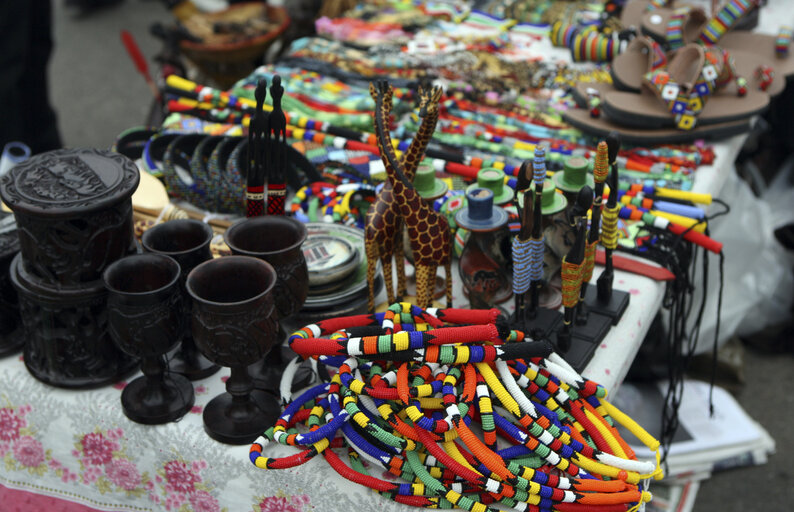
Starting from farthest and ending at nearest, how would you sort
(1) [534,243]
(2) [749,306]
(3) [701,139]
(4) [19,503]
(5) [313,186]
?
(2) [749,306]
(3) [701,139]
(5) [313,186]
(4) [19,503]
(1) [534,243]

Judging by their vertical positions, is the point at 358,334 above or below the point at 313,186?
above

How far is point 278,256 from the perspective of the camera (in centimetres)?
106

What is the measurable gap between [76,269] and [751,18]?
2266 mm

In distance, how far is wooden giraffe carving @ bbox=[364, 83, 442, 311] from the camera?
114 centimetres

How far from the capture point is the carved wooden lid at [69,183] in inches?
40.1

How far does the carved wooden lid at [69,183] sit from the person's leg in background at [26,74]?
1.62m

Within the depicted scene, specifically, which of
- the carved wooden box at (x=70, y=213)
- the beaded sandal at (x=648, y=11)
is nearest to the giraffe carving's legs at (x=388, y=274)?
the carved wooden box at (x=70, y=213)

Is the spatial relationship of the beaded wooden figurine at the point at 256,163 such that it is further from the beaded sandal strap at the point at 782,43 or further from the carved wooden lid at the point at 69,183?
the beaded sandal strap at the point at 782,43

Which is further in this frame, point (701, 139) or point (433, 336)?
point (701, 139)

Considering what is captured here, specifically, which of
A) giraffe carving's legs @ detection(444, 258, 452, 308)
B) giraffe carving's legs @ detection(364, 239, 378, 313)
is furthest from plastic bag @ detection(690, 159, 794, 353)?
giraffe carving's legs @ detection(364, 239, 378, 313)

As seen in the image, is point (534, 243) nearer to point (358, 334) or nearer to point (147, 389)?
point (358, 334)

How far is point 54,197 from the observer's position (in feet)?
3.40

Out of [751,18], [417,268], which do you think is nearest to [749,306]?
[751,18]

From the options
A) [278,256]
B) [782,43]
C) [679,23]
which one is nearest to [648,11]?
[679,23]
